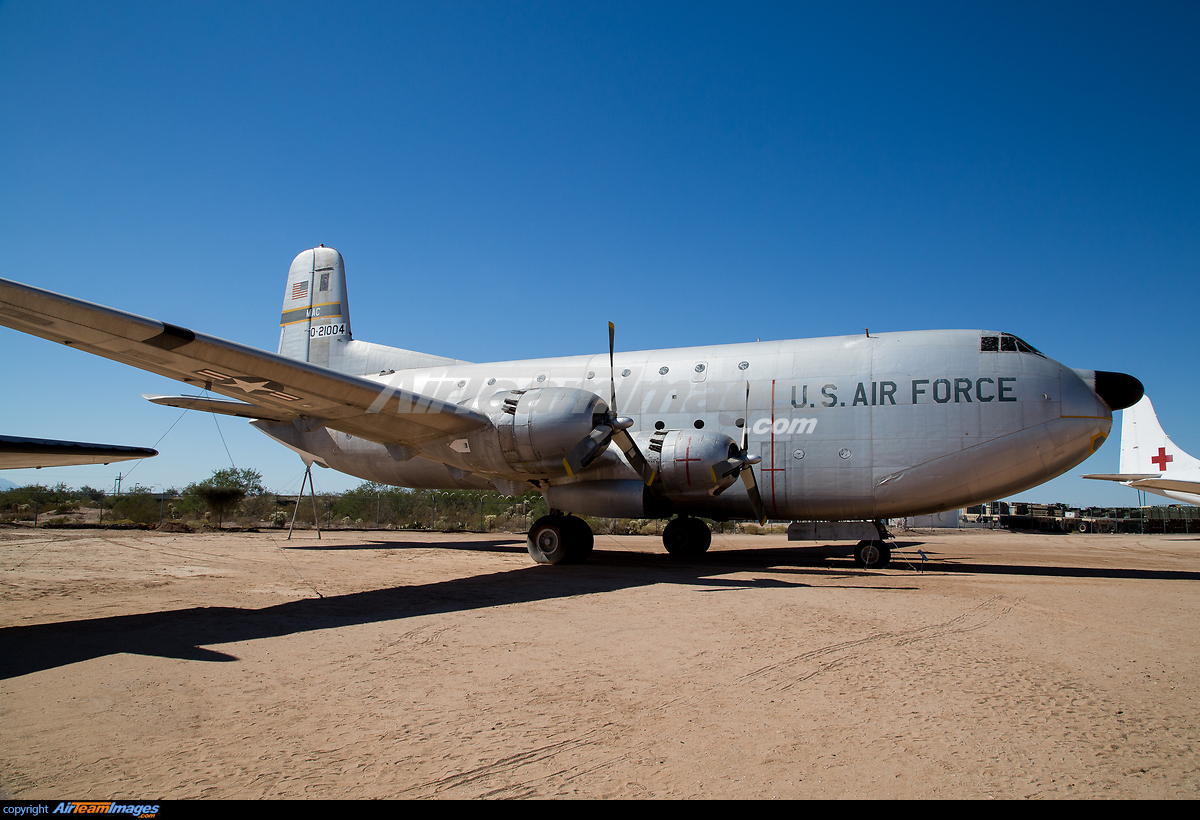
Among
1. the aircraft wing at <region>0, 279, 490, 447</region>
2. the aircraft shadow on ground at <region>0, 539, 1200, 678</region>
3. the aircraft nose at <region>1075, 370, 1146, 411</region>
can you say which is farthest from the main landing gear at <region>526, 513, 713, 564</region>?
the aircraft nose at <region>1075, 370, 1146, 411</region>

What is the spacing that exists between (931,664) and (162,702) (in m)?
5.49

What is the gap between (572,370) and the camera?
15.3 m

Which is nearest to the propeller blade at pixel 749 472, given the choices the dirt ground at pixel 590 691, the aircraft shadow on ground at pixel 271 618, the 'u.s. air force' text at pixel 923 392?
the 'u.s. air force' text at pixel 923 392

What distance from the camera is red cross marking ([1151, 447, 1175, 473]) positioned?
1248 inches

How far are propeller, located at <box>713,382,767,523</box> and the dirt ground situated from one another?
2.79 m

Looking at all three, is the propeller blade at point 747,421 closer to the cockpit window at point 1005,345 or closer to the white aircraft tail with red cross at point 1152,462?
the cockpit window at point 1005,345

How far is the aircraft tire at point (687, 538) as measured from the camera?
16.3m

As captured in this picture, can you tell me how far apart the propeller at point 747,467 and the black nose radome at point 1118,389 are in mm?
6247

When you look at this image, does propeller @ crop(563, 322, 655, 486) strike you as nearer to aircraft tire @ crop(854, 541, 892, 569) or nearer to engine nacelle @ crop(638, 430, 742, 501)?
engine nacelle @ crop(638, 430, 742, 501)

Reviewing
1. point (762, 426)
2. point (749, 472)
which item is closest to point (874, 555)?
point (749, 472)

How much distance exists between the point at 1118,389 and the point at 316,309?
63.2 ft

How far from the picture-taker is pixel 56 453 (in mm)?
7746

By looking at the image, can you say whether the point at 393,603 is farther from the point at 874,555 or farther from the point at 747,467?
the point at 874,555

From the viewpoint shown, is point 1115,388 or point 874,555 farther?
point 874,555
